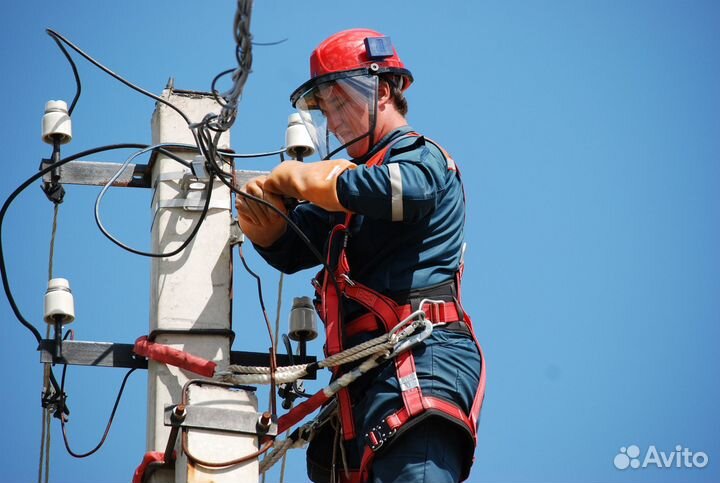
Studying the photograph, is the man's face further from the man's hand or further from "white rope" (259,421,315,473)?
"white rope" (259,421,315,473)

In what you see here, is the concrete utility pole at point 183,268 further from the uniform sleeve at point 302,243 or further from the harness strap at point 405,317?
the harness strap at point 405,317

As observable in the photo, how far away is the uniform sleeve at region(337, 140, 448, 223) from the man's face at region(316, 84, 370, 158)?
598 millimetres

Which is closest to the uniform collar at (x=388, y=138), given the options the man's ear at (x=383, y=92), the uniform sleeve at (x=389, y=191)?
the man's ear at (x=383, y=92)

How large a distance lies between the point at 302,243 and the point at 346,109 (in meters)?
0.67

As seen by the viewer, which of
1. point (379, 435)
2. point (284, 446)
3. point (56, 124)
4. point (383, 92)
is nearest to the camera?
point (379, 435)

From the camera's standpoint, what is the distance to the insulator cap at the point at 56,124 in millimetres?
7355

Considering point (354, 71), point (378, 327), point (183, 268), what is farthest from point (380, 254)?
→ point (183, 268)

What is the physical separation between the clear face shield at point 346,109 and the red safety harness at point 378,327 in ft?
0.65

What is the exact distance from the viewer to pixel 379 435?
243 inches

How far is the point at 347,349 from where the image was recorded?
21.4 ft

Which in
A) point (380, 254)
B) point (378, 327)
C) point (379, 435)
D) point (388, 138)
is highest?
point (388, 138)

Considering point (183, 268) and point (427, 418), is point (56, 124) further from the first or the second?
point (427, 418)

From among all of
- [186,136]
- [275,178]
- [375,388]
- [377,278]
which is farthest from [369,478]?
[186,136]

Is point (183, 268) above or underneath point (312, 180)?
underneath
